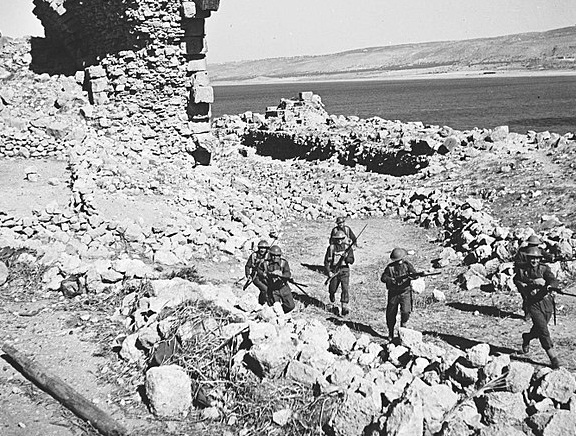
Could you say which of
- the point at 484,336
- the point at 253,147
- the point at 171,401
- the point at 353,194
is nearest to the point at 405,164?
the point at 353,194

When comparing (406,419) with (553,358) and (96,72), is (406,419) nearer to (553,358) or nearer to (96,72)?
(553,358)

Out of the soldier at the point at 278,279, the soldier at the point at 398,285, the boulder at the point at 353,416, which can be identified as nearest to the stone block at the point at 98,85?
the soldier at the point at 278,279

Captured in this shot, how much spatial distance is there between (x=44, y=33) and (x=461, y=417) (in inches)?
796

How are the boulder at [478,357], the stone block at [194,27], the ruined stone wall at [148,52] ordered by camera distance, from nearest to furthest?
1. the boulder at [478,357]
2. the ruined stone wall at [148,52]
3. the stone block at [194,27]

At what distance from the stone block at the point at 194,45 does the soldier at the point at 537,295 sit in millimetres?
12841

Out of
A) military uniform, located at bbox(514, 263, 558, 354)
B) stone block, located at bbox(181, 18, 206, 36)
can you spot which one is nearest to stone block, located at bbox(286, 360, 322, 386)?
military uniform, located at bbox(514, 263, 558, 354)

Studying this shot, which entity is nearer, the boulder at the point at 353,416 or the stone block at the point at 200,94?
the boulder at the point at 353,416

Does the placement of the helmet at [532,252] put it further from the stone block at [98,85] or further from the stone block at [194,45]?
the stone block at [98,85]

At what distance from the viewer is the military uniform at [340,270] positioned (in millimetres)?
10258

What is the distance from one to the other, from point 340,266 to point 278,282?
57.6 inches

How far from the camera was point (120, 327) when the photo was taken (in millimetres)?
8469

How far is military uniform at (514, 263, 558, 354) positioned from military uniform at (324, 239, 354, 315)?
9.66 ft

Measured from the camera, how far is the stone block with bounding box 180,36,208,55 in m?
18.1

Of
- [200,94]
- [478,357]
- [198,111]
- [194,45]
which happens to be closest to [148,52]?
[194,45]
